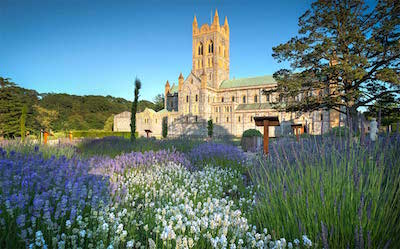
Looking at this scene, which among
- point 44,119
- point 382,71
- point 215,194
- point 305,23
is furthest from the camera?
point 44,119

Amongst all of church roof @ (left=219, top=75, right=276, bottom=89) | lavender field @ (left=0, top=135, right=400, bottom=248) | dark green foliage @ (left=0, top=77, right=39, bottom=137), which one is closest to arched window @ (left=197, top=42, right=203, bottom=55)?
church roof @ (left=219, top=75, right=276, bottom=89)

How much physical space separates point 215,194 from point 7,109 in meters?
33.8

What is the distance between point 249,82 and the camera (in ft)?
173

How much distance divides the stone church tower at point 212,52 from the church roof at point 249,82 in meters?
2.14

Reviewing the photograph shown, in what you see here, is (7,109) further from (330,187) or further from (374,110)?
(374,110)

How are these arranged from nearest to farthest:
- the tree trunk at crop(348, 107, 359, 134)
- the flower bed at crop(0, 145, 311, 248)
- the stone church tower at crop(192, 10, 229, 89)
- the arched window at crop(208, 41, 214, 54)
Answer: the flower bed at crop(0, 145, 311, 248), the tree trunk at crop(348, 107, 359, 134), the stone church tower at crop(192, 10, 229, 89), the arched window at crop(208, 41, 214, 54)

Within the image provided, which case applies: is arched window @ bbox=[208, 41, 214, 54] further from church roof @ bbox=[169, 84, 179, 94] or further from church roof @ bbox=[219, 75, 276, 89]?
church roof @ bbox=[169, 84, 179, 94]

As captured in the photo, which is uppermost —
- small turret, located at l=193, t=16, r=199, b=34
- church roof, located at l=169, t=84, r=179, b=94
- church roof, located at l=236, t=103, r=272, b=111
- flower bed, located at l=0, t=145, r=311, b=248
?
small turret, located at l=193, t=16, r=199, b=34

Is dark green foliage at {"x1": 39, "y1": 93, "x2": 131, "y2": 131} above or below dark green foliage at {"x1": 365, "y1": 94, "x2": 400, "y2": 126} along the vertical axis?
above

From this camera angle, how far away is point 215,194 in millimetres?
3973

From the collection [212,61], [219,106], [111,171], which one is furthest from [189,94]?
[111,171]

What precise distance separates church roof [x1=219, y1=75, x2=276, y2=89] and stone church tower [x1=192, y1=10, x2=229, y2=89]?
7.04ft

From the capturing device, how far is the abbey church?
152 ft

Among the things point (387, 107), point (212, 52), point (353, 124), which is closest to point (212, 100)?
point (212, 52)
